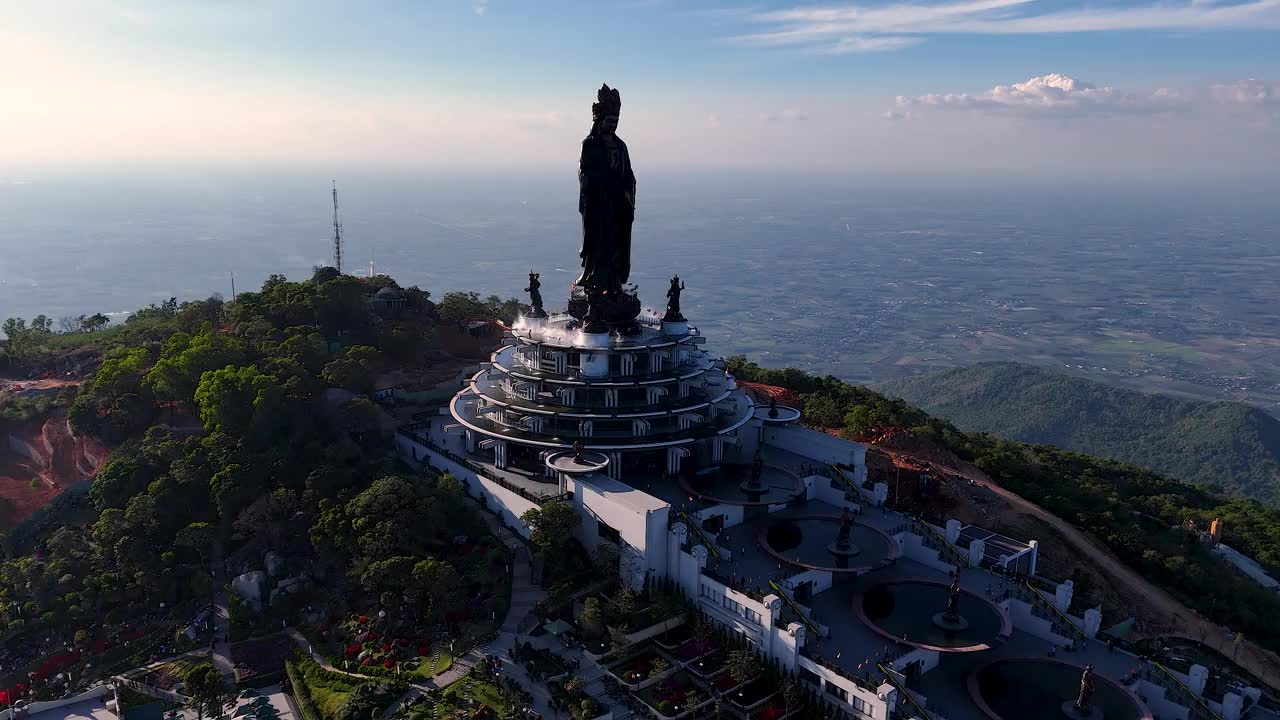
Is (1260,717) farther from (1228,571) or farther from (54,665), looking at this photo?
(54,665)

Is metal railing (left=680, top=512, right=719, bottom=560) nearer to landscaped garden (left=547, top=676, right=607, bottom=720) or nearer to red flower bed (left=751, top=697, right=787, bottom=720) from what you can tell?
red flower bed (left=751, top=697, right=787, bottom=720)

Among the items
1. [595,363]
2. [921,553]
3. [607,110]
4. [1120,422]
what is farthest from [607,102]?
[1120,422]

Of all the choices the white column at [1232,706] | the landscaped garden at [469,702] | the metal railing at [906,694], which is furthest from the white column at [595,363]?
the white column at [1232,706]

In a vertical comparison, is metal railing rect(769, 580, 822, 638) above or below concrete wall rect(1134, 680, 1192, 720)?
above

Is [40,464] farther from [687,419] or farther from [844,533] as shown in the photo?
[844,533]

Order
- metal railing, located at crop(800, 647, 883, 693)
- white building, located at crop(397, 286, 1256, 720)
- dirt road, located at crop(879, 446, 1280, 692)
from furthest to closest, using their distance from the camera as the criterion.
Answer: dirt road, located at crop(879, 446, 1280, 692), white building, located at crop(397, 286, 1256, 720), metal railing, located at crop(800, 647, 883, 693)

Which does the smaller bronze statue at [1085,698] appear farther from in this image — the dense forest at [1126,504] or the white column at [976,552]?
the dense forest at [1126,504]

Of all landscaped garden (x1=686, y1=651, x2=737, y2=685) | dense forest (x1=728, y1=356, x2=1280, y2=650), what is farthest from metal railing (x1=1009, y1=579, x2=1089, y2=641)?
dense forest (x1=728, y1=356, x2=1280, y2=650)
